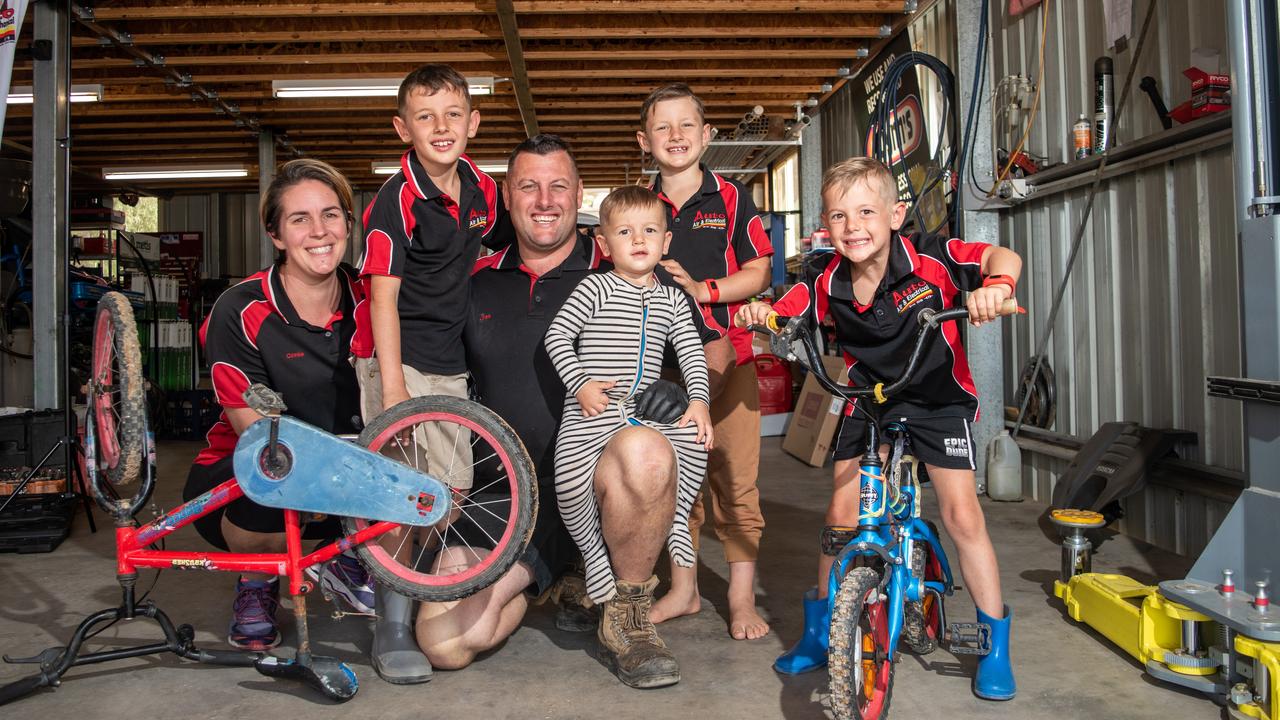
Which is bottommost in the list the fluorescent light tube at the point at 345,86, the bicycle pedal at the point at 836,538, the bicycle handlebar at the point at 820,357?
the bicycle pedal at the point at 836,538

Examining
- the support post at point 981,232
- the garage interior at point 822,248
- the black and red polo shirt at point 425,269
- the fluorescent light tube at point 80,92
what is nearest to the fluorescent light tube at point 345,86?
the garage interior at point 822,248

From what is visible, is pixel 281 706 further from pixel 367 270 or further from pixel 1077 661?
pixel 1077 661

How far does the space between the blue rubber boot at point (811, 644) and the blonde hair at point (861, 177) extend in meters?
1.00

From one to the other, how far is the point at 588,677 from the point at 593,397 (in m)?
0.75

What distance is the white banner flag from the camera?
3812mm

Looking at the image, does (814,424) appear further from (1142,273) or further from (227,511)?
(227,511)

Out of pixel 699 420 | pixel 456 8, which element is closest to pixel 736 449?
pixel 699 420

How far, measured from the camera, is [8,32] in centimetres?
387

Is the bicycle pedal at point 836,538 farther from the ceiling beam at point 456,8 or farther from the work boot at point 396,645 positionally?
the ceiling beam at point 456,8

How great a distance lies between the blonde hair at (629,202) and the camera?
7.50 feet

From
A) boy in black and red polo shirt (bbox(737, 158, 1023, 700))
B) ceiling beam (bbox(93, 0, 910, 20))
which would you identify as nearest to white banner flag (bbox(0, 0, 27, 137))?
ceiling beam (bbox(93, 0, 910, 20))

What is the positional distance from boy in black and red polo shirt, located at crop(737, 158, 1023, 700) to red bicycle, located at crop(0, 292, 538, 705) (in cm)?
77

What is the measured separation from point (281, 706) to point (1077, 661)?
2.04 metres

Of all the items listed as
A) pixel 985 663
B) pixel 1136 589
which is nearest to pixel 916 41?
pixel 1136 589
